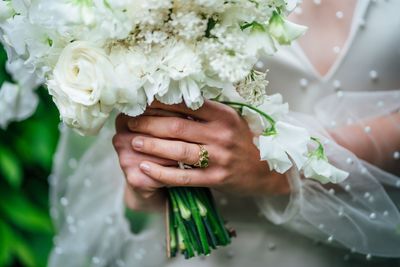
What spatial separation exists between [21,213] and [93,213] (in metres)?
0.63

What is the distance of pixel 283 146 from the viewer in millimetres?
1104

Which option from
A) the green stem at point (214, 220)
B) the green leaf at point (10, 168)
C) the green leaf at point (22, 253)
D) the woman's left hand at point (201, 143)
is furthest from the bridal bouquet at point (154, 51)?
the green leaf at point (22, 253)

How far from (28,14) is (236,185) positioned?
473 millimetres

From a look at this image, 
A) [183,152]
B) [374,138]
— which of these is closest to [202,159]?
[183,152]

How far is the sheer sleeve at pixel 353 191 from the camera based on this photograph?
1.37 metres

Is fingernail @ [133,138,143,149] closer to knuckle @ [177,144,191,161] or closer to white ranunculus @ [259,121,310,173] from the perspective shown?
knuckle @ [177,144,191,161]

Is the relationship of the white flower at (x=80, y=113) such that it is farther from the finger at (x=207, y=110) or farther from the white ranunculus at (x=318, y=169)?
the white ranunculus at (x=318, y=169)

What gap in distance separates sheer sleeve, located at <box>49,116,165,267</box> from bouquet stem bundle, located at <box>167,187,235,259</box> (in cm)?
31

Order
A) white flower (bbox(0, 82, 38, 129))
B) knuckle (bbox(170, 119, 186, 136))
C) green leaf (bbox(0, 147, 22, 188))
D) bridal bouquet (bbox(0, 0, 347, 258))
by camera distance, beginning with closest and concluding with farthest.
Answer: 1. bridal bouquet (bbox(0, 0, 347, 258))
2. knuckle (bbox(170, 119, 186, 136))
3. white flower (bbox(0, 82, 38, 129))
4. green leaf (bbox(0, 147, 22, 188))

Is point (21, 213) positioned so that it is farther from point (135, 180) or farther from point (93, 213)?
point (135, 180)

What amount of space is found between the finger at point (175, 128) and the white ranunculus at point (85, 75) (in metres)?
0.17

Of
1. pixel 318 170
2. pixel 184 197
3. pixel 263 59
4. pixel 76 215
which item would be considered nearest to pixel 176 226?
pixel 184 197

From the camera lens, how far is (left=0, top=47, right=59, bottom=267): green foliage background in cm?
224

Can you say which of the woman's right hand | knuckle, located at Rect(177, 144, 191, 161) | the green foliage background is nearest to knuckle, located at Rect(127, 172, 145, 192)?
the woman's right hand
